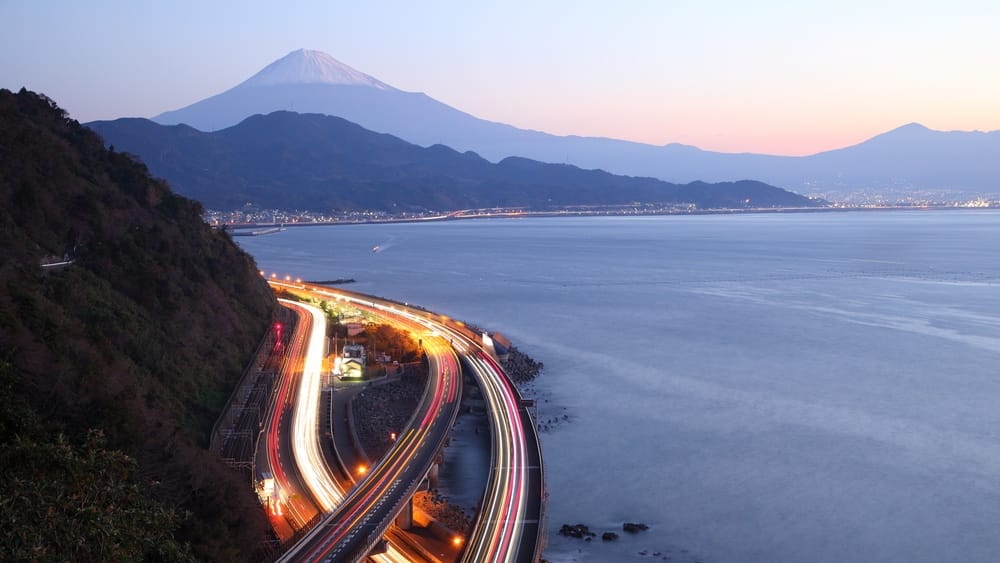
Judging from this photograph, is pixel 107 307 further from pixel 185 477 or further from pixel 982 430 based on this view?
pixel 982 430

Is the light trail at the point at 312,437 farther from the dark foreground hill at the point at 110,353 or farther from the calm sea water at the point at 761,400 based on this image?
the calm sea water at the point at 761,400

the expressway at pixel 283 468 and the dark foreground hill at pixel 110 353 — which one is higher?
the dark foreground hill at pixel 110 353

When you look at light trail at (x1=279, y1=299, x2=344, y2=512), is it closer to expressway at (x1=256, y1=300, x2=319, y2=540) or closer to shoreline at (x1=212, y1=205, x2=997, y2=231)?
expressway at (x1=256, y1=300, x2=319, y2=540)

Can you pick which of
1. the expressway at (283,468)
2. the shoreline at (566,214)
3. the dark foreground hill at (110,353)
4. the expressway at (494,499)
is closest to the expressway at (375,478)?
the expressway at (494,499)

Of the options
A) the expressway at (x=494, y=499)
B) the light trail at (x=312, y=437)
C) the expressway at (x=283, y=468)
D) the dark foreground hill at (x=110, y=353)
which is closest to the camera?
the dark foreground hill at (x=110, y=353)

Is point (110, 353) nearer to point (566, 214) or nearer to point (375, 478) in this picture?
point (375, 478)
